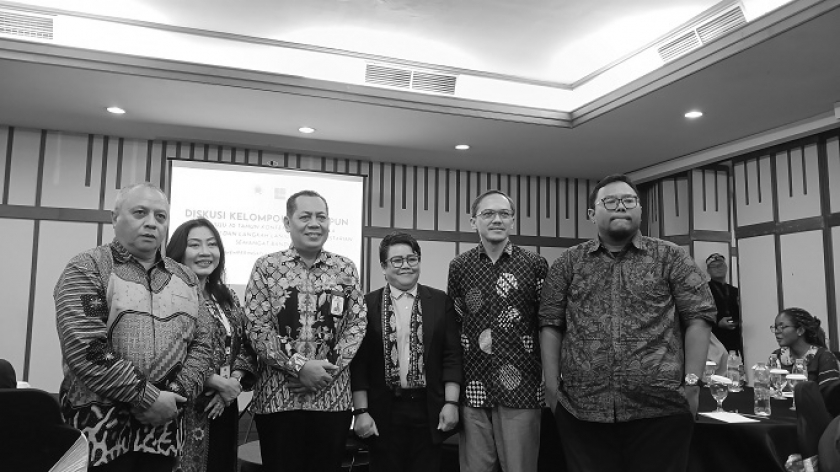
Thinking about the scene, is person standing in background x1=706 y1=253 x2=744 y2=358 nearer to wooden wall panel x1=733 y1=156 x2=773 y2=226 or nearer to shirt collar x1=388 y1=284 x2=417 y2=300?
wooden wall panel x1=733 y1=156 x2=773 y2=226

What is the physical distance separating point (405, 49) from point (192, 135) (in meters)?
2.32

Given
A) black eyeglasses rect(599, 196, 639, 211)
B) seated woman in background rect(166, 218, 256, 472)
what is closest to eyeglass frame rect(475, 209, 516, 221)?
black eyeglasses rect(599, 196, 639, 211)

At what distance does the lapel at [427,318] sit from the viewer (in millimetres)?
2670

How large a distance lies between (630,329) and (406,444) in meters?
0.99

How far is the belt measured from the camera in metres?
2.59

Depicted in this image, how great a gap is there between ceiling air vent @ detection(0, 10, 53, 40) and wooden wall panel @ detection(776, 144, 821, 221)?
6085 millimetres

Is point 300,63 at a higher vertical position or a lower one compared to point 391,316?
higher

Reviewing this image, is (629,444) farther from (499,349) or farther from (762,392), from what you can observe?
(762,392)

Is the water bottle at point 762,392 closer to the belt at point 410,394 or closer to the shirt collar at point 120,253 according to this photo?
the belt at point 410,394

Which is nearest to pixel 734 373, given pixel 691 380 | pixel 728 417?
pixel 728 417

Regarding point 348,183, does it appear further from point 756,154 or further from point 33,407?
point 33,407

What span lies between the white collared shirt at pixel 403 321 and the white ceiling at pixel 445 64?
7.62 ft

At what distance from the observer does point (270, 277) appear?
2469 mm

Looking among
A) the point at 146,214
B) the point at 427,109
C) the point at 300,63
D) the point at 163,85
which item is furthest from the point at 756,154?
the point at 146,214
